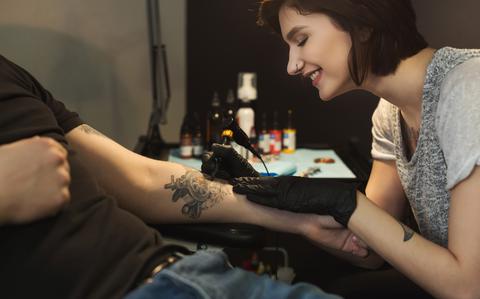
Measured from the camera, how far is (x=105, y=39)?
7.93 feet

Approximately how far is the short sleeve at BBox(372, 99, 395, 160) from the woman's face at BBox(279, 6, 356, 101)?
0.20m

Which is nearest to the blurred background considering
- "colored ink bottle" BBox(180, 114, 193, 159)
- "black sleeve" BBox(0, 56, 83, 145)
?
"colored ink bottle" BBox(180, 114, 193, 159)

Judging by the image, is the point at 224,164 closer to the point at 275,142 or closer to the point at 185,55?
the point at 275,142

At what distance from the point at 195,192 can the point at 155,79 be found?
99 centimetres

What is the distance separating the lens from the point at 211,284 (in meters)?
0.78

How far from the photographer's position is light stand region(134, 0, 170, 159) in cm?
202

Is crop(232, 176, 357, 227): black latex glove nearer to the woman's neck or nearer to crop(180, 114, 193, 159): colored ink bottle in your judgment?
the woman's neck

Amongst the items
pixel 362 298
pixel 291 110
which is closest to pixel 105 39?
pixel 291 110

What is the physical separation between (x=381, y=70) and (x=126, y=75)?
62.2 inches

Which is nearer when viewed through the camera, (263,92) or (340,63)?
(340,63)

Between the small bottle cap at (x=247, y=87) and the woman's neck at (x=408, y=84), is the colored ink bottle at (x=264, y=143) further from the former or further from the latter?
the woman's neck at (x=408, y=84)

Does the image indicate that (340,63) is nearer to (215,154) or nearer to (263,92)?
(215,154)

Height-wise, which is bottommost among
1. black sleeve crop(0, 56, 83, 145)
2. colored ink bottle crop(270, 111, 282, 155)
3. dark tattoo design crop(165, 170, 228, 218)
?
colored ink bottle crop(270, 111, 282, 155)

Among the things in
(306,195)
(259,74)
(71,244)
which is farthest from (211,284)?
(259,74)
